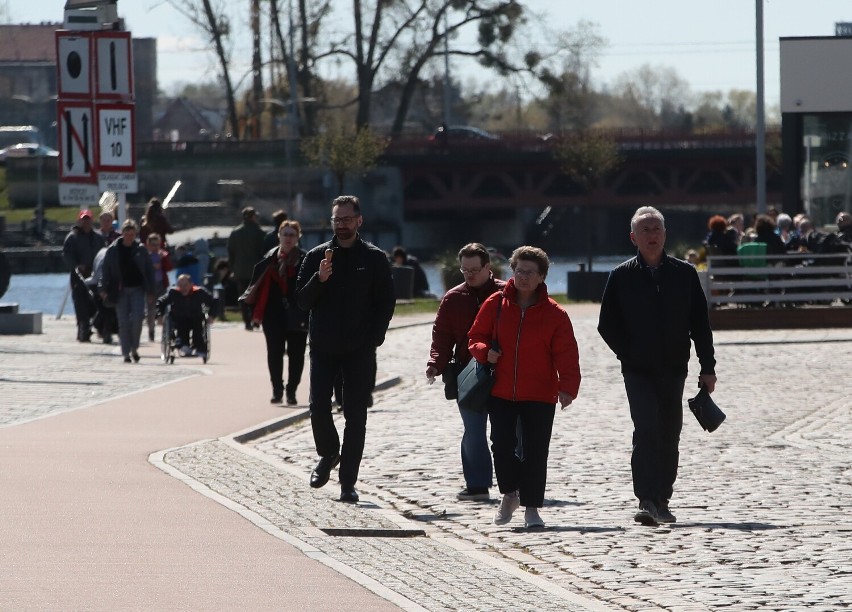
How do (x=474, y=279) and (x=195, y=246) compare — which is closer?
(x=474, y=279)

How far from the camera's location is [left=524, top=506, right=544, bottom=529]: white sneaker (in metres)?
9.50

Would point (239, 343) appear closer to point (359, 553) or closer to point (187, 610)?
point (359, 553)

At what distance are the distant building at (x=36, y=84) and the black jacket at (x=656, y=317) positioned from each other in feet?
420

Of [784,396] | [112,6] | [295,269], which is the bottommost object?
[784,396]

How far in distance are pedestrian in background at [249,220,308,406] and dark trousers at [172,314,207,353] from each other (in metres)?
5.38

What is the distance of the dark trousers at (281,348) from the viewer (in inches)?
617

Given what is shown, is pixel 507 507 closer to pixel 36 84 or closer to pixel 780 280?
pixel 780 280

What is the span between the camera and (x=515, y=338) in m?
9.48

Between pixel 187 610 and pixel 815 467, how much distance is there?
6.03 meters

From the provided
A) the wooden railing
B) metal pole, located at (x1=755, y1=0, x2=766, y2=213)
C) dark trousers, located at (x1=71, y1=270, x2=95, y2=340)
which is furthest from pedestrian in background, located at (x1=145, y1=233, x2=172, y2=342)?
metal pole, located at (x1=755, y1=0, x2=766, y2=213)

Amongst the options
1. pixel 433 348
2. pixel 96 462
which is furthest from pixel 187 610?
pixel 96 462

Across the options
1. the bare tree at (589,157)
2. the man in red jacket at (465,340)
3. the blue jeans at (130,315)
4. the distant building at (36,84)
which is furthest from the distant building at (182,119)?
the man in red jacket at (465,340)

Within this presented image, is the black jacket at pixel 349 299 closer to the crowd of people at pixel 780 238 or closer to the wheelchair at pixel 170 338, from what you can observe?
the wheelchair at pixel 170 338

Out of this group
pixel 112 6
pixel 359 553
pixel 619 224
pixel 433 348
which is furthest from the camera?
pixel 619 224
